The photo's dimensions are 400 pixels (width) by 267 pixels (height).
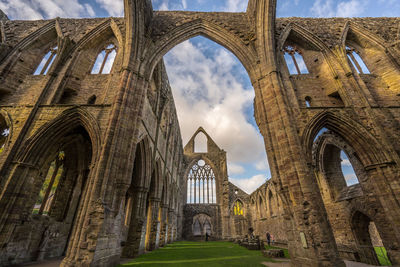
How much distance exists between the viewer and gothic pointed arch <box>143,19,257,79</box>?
953 cm

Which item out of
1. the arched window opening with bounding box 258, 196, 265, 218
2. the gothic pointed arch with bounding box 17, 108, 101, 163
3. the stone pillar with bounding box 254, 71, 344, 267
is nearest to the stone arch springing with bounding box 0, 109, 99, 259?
the gothic pointed arch with bounding box 17, 108, 101, 163

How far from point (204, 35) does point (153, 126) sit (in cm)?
677

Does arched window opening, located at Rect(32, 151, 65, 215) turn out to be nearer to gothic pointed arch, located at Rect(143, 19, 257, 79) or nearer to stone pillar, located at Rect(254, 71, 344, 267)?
gothic pointed arch, located at Rect(143, 19, 257, 79)

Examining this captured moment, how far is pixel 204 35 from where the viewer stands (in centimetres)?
1139

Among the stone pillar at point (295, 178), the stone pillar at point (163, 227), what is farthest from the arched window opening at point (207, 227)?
the stone pillar at point (295, 178)

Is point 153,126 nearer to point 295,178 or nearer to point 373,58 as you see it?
point 295,178

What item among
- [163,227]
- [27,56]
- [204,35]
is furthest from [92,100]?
[163,227]

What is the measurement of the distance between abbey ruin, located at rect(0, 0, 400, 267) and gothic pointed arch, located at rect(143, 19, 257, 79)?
0.22 feet

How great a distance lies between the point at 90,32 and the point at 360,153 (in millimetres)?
15754

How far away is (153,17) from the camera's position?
1140 centimetres

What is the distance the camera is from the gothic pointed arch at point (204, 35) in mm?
9531

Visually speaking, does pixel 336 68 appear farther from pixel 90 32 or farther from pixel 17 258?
pixel 17 258

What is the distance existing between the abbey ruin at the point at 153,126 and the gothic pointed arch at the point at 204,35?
0.07 metres

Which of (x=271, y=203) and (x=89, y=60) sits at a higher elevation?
(x=89, y=60)
